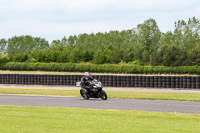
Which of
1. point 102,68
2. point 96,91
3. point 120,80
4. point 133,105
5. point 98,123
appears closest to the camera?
point 98,123

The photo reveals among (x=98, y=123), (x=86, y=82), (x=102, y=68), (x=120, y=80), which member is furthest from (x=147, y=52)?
(x=98, y=123)

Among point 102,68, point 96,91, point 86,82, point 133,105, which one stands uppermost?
point 86,82

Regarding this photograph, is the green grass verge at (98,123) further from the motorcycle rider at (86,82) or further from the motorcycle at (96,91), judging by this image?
the motorcycle rider at (86,82)

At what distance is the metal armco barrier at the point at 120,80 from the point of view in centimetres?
3512

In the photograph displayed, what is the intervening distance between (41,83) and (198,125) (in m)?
29.2

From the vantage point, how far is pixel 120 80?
37500mm

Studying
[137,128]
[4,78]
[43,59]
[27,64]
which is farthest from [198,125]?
[43,59]

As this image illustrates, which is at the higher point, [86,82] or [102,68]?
[86,82]

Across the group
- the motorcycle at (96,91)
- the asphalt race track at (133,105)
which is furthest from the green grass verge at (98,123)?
the motorcycle at (96,91)

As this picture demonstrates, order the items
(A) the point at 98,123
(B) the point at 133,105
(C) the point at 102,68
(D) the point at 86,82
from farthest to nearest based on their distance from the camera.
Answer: (C) the point at 102,68 < (D) the point at 86,82 < (B) the point at 133,105 < (A) the point at 98,123

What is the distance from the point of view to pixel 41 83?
135ft

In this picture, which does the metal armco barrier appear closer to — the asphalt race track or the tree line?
the asphalt race track

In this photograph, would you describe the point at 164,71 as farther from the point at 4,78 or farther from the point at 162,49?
the point at 4,78

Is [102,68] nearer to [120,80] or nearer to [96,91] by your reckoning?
[120,80]
